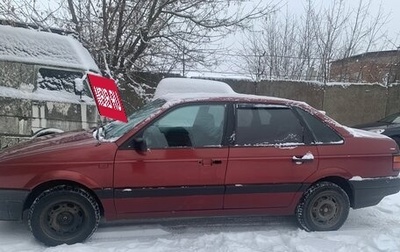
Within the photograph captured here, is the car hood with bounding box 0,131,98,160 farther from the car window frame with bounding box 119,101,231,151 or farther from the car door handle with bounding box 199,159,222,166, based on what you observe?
the car door handle with bounding box 199,159,222,166

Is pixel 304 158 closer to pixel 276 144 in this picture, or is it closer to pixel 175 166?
pixel 276 144

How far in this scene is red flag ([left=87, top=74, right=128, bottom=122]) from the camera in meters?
4.18

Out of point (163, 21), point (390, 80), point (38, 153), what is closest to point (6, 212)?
point (38, 153)

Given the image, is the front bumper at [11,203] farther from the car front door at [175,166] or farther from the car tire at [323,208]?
the car tire at [323,208]

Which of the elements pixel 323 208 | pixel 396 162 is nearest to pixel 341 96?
pixel 396 162

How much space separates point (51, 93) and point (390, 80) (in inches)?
483

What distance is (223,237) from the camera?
4027mm

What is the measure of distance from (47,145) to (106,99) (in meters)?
0.79

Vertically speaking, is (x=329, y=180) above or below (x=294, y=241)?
above

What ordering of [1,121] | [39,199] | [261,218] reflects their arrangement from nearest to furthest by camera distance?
1. [39,199]
2. [261,218]
3. [1,121]

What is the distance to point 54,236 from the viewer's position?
3758 millimetres

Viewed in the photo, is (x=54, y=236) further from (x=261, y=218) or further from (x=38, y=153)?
(x=261, y=218)

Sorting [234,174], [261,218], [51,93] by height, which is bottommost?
[261,218]

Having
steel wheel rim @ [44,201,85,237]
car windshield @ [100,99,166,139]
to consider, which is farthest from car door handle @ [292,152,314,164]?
steel wheel rim @ [44,201,85,237]
